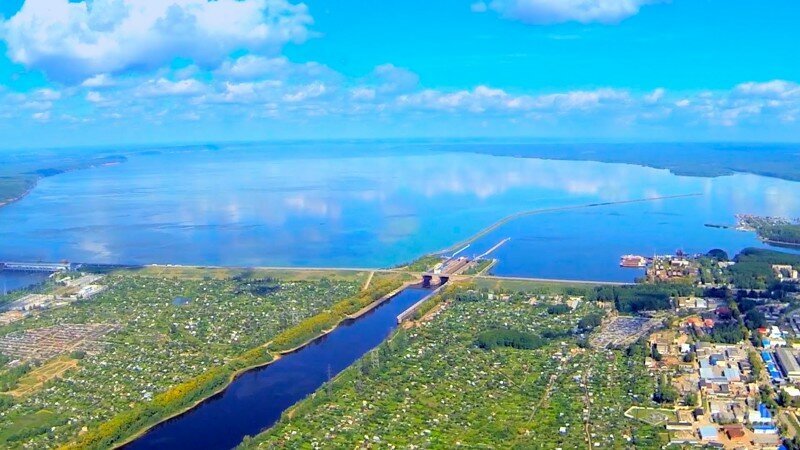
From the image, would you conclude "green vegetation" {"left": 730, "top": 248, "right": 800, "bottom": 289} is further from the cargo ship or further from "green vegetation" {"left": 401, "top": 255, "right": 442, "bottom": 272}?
"green vegetation" {"left": 401, "top": 255, "right": 442, "bottom": 272}

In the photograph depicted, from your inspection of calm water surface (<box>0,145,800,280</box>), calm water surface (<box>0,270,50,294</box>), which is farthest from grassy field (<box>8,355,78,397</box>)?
calm water surface (<box>0,145,800,280</box>)

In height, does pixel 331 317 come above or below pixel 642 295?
below

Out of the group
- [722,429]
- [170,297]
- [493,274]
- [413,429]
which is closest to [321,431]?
[413,429]

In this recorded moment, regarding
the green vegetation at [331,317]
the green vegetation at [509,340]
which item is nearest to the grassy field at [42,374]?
the green vegetation at [331,317]

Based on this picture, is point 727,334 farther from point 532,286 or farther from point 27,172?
point 27,172

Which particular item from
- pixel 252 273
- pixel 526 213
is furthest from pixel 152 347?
pixel 526 213

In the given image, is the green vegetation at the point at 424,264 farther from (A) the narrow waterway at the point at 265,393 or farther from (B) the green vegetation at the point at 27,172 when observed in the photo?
(B) the green vegetation at the point at 27,172
